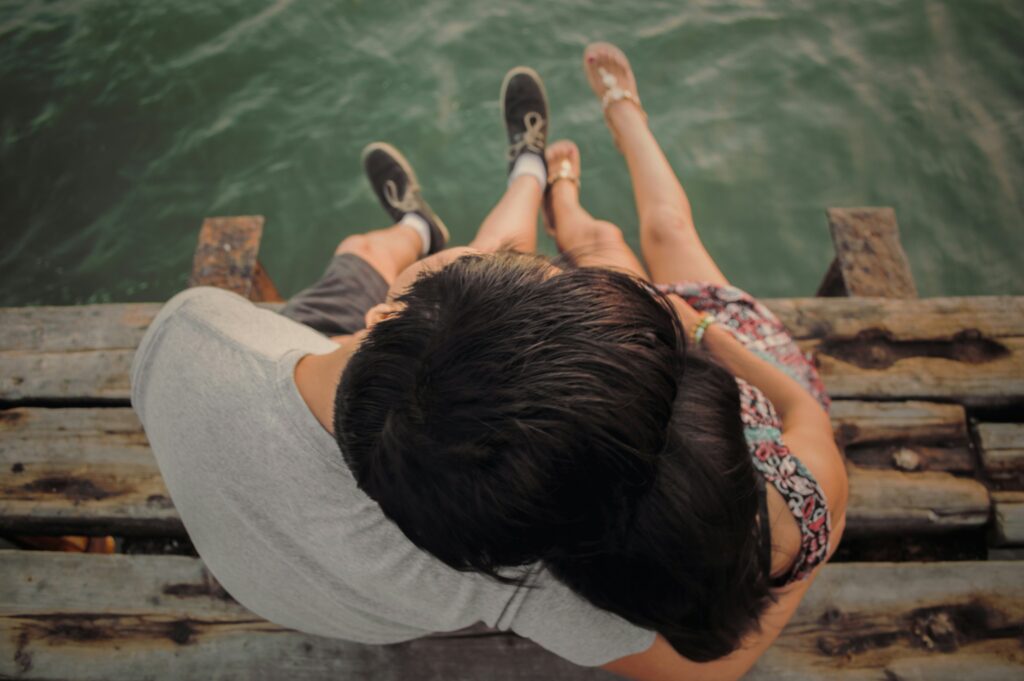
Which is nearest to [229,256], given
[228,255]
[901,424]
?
[228,255]

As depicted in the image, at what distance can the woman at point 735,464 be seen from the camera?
0.99 m

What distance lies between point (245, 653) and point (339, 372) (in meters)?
1.08

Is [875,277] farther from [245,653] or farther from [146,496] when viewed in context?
[146,496]

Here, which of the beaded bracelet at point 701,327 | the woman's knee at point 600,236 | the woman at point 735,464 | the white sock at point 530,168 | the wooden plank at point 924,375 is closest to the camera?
the woman at point 735,464

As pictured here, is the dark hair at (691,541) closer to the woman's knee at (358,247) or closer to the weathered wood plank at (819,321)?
the weathered wood plank at (819,321)

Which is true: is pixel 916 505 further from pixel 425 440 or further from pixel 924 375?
pixel 425 440

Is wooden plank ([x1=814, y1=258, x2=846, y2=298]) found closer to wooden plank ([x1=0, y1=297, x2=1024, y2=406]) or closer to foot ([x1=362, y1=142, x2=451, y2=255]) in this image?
wooden plank ([x1=0, y1=297, x2=1024, y2=406])

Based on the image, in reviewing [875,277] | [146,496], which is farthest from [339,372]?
[875,277]

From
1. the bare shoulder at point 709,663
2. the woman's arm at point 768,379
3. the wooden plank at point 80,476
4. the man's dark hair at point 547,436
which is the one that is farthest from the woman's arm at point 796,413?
the wooden plank at point 80,476

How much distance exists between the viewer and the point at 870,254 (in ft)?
8.09

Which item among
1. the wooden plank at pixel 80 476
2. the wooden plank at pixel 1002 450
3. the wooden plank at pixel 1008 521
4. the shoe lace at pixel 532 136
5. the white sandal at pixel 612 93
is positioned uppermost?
the white sandal at pixel 612 93

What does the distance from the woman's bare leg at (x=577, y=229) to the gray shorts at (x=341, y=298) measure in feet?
2.29

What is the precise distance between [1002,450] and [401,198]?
2537 mm

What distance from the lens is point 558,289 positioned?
83 centimetres
